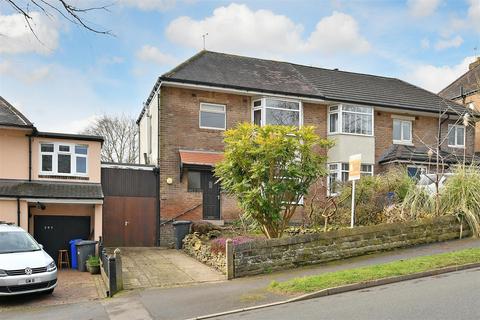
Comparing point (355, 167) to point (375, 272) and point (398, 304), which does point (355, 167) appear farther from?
point (398, 304)

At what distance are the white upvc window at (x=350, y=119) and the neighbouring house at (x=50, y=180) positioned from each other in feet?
34.6

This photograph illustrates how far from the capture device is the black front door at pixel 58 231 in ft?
56.1

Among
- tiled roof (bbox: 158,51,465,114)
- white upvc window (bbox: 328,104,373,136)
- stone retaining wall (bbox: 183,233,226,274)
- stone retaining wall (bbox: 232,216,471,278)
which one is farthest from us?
white upvc window (bbox: 328,104,373,136)

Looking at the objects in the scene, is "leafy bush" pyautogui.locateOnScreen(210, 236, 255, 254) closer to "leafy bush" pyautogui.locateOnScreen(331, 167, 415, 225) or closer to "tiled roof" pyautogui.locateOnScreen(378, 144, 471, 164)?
"leafy bush" pyautogui.locateOnScreen(331, 167, 415, 225)

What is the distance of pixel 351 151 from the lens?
2186cm

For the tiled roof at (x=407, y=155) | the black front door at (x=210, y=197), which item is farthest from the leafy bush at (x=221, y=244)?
the tiled roof at (x=407, y=155)

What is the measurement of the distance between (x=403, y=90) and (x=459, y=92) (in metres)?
9.87

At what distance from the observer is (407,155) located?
21750 mm

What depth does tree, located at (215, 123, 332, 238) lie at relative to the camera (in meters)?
12.6

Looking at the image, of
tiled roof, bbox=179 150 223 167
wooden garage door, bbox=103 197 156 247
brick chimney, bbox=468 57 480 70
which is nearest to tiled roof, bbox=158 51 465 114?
tiled roof, bbox=179 150 223 167

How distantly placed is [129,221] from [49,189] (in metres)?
3.22

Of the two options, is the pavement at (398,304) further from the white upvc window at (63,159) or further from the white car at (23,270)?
the white upvc window at (63,159)

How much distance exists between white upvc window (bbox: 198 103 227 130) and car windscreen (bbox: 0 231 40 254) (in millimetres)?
8782

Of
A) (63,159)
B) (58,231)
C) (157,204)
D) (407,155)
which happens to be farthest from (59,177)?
(407,155)
